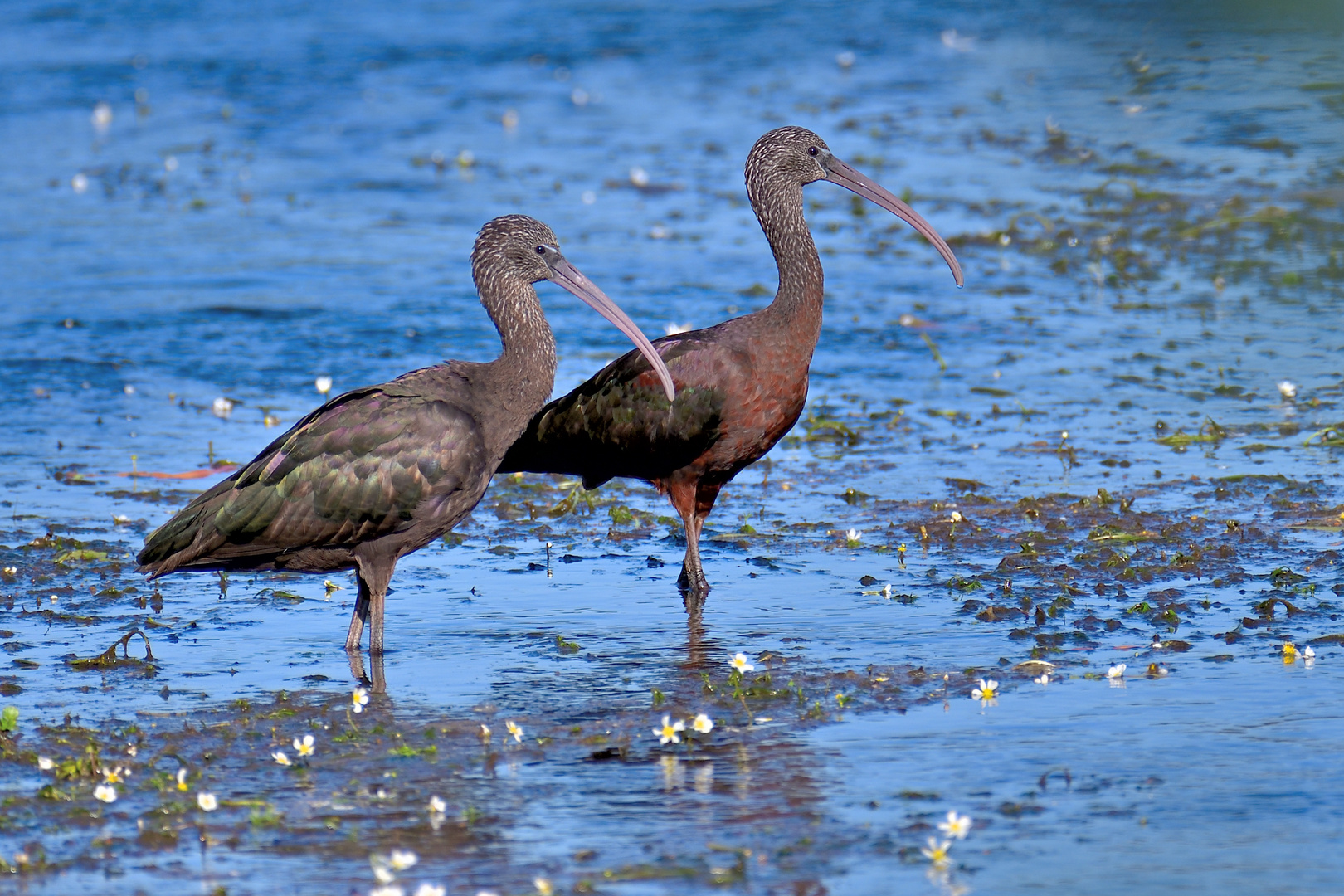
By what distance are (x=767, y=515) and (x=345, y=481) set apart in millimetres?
2956

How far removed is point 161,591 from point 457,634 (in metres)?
1.52

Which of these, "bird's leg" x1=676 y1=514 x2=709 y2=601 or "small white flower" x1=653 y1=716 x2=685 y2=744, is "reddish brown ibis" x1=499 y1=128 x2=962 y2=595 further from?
"small white flower" x1=653 y1=716 x2=685 y2=744

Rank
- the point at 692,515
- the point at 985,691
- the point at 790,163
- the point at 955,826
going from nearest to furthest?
the point at 955,826, the point at 985,691, the point at 692,515, the point at 790,163

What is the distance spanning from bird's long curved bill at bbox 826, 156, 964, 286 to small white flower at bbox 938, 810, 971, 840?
4247mm

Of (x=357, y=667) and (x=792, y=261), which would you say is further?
(x=792, y=261)

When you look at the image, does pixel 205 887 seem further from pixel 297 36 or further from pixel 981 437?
pixel 297 36

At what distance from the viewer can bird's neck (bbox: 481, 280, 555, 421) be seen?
22.8 ft

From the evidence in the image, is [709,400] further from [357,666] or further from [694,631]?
[357,666]

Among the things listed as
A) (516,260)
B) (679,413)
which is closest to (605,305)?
(516,260)

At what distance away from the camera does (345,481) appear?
21.9ft

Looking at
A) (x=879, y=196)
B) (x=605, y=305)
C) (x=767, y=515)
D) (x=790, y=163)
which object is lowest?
(x=767, y=515)

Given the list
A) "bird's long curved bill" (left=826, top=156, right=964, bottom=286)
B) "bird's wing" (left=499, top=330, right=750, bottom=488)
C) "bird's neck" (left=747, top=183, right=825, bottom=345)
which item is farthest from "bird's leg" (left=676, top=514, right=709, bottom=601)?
"bird's long curved bill" (left=826, top=156, right=964, bottom=286)

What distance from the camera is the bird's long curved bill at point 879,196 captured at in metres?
8.83

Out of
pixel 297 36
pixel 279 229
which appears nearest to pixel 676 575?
pixel 279 229
